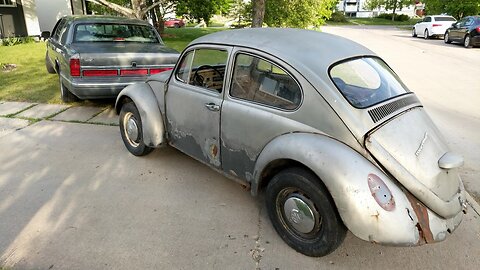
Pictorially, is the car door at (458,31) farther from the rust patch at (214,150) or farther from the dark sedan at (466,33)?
the rust patch at (214,150)

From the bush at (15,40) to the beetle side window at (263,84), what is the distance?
1662 centimetres

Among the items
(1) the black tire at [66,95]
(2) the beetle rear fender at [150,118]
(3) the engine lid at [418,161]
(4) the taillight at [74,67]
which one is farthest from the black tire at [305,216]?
(1) the black tire at [66,95]

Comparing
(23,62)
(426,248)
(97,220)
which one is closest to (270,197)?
(426,248)

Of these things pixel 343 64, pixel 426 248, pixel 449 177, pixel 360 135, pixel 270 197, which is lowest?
pixel 426 248

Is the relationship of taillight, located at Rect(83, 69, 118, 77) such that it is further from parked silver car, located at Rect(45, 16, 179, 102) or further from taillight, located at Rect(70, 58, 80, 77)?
taillight, located at Rect(70, 58, 80, 77)

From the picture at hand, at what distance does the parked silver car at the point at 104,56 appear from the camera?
556 centimetres

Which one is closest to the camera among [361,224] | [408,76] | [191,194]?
[361,224]

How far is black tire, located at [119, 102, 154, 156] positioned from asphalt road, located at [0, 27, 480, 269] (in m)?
0.14

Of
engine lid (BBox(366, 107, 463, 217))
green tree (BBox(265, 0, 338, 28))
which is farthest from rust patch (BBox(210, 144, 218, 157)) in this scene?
green tree (BBox(265, 0, 338, 28))

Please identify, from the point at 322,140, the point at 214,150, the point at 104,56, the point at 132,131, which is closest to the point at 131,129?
the point at 132,131

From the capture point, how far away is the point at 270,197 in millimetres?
2844

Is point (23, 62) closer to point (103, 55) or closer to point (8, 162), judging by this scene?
point (103, 55)

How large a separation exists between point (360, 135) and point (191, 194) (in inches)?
74.2

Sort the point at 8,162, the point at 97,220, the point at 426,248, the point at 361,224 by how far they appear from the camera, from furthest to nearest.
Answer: the point at 8,162 < the point at 97,220 < the point at 426,248 < the point at 361,224
